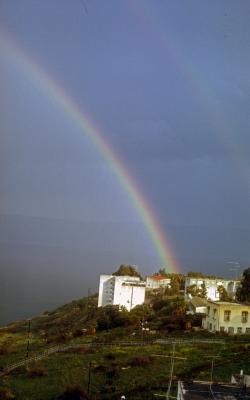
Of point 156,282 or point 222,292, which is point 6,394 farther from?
point 156,282

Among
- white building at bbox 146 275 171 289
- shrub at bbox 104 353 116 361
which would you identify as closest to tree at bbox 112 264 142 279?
white building at bbox 146 275 171 289

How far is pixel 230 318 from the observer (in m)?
38.6

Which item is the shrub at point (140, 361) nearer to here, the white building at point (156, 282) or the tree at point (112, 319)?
the tree at point (112, 319)

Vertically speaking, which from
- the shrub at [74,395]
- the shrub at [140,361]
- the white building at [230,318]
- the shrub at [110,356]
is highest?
the white building at [230,318]

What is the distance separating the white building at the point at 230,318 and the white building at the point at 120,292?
47.2 feet

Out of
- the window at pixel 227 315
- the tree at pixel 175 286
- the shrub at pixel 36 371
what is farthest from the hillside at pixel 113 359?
the tree at pixel 175 286

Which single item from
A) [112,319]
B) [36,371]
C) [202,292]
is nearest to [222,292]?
[202,292]

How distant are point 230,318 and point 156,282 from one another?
24.4m

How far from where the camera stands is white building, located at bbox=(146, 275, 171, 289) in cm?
6198

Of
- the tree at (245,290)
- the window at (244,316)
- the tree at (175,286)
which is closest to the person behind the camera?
the window at (244,316)

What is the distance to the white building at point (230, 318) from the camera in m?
38.3

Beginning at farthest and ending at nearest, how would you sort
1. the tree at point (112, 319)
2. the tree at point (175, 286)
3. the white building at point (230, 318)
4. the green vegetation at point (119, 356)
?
1. the tree at point (175, 286)
2. the tree at point (112, 319)
3. the white building at point (230, 318)
4. the green vegetation at point (119, 356)

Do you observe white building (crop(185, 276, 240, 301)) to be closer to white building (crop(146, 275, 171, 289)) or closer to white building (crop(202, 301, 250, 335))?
white building (crop(146, 275, 171, 289))

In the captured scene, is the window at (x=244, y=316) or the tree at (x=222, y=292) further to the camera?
the tree at (x=222, y=292)
